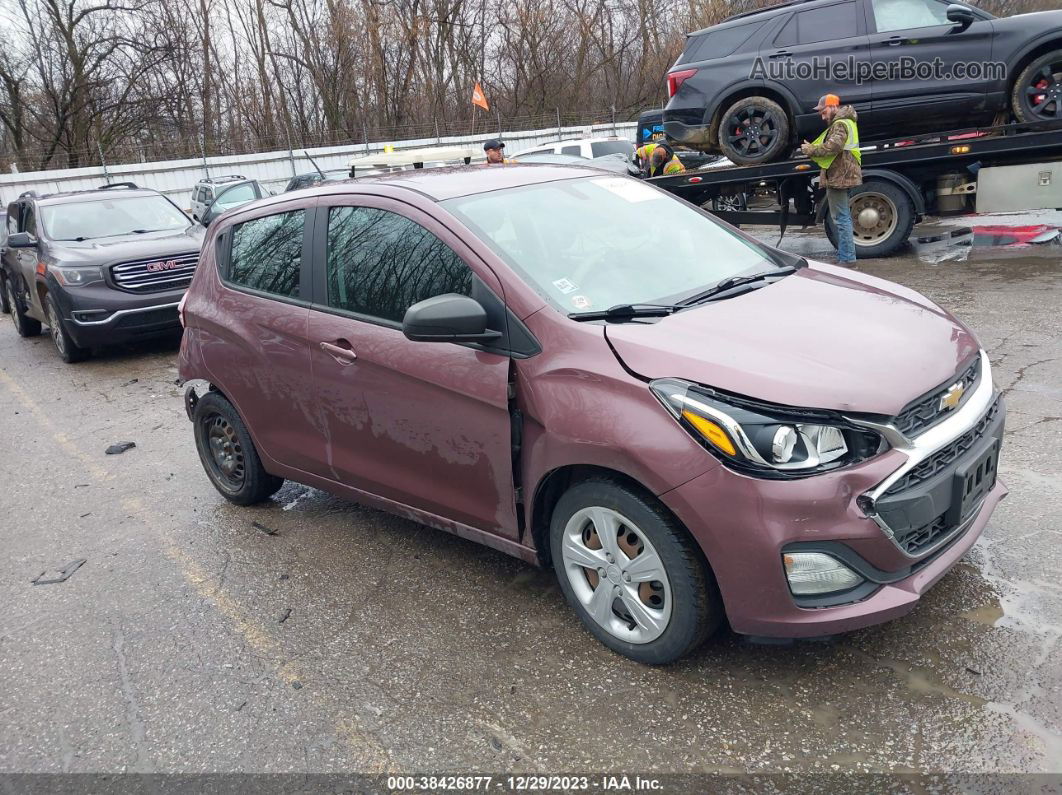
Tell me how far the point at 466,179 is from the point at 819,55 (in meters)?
7.58

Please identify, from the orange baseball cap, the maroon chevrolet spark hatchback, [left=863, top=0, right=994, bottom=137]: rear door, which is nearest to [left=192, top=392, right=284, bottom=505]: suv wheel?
the maroon chevrolet spark hatchback

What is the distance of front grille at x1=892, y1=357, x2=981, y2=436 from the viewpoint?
2.71 metres

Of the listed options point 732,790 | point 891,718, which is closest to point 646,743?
point 732,790

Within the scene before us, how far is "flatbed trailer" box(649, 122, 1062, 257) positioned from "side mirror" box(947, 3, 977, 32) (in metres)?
1.11

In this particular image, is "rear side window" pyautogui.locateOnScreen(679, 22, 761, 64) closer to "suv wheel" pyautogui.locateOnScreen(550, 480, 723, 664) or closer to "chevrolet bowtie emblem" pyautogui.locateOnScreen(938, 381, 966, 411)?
"chevrolet bowtie emblem" pyautogui.locateOnScreen(938, 381, 966, 411)

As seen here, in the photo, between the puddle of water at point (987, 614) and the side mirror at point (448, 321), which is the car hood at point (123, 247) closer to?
the side mirror at point (448, 321)

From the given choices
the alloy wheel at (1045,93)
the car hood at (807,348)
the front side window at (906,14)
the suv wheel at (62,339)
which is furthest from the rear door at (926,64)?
the suv wheel at (62,339)

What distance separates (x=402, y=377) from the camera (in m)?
3.50

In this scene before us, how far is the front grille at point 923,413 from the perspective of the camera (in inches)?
107

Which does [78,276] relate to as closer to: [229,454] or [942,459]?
[229,454]

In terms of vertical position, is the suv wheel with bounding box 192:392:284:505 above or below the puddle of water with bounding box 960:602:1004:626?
above

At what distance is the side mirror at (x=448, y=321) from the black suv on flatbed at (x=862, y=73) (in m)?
8.25

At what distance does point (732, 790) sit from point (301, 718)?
147 centimetres

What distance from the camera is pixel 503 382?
316 cm
